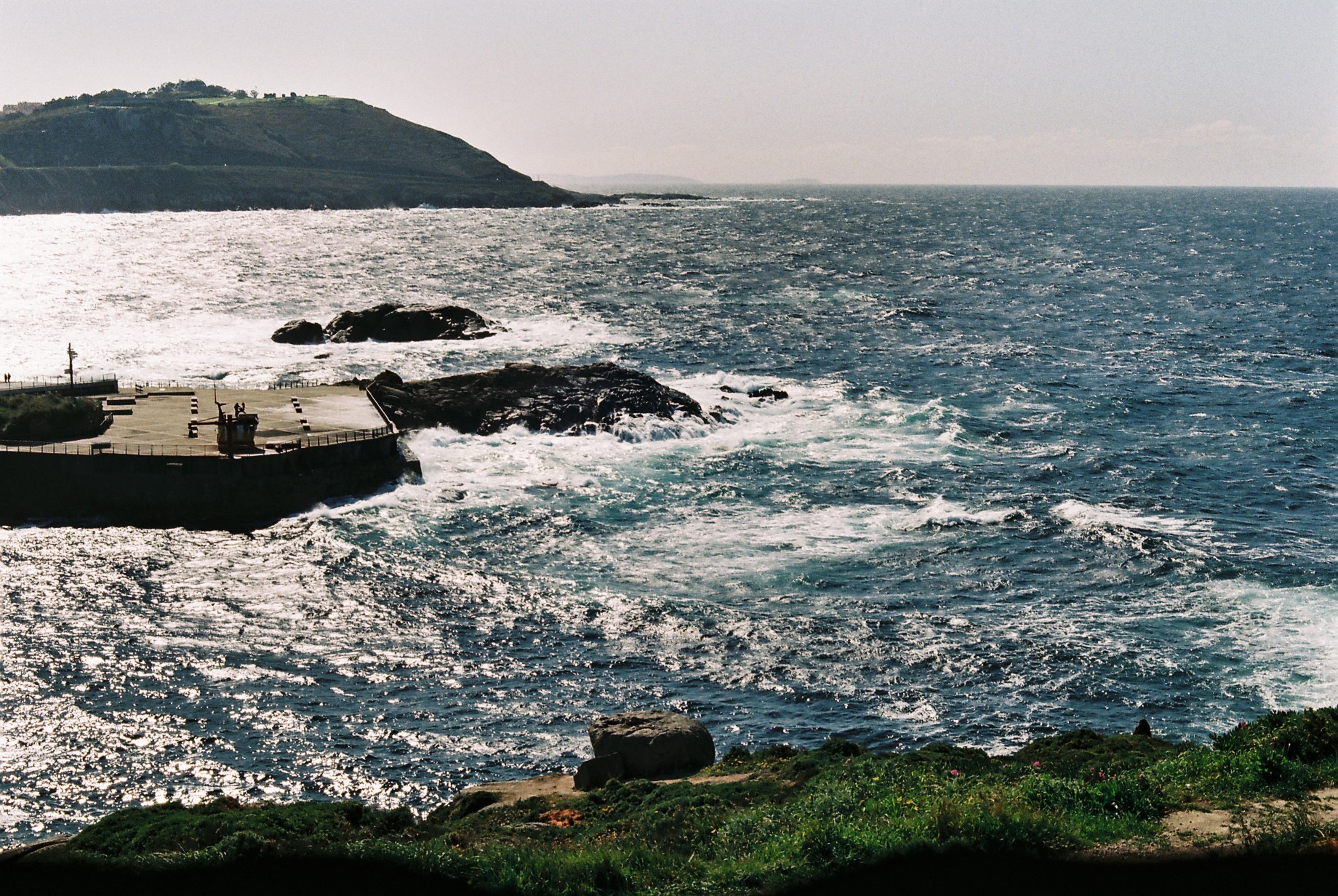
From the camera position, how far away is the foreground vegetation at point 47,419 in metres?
58.3

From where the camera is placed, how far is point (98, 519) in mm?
54688

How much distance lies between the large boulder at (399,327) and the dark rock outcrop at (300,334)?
1.32m

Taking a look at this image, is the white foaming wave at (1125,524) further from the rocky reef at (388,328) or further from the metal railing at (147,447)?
the rocky reef at (388,328)

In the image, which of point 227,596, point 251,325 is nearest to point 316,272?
point 251,325

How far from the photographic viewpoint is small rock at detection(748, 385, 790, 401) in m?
81.4

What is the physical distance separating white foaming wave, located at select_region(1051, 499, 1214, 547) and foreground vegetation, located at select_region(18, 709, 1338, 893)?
77.0 feet

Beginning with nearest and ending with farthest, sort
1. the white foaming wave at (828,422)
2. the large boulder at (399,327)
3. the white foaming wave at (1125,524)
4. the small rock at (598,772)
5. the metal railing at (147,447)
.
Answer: the small rock at (598,772)
the white foaming wave at (1125,524)
the metal railing at (147,447)
the white foaming wave at (828,422)
the large boulder at (399,327)

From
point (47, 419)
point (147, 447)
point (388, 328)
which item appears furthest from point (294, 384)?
point (388, 328)

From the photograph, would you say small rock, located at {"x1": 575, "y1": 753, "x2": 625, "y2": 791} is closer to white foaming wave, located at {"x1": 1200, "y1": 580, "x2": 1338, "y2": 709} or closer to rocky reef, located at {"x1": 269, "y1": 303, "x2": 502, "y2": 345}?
white foaming wave, located at {"x1": 1200, "y1": 580, "x2": 1338, "y2": 709}

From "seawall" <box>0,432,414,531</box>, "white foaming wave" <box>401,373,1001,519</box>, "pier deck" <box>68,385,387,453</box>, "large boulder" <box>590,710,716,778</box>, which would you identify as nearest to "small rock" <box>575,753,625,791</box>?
"large boulder" <box>590,710,716,778</box>

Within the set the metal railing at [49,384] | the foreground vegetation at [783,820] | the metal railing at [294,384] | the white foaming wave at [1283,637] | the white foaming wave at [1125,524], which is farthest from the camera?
the metal railing at [294,384]

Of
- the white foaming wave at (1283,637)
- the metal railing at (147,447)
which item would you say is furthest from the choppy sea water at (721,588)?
the metal railing at (147,447)

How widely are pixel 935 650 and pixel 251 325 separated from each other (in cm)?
9113

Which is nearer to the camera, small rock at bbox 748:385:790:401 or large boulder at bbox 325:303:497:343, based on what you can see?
small rock at bbox 748:385:790:401
